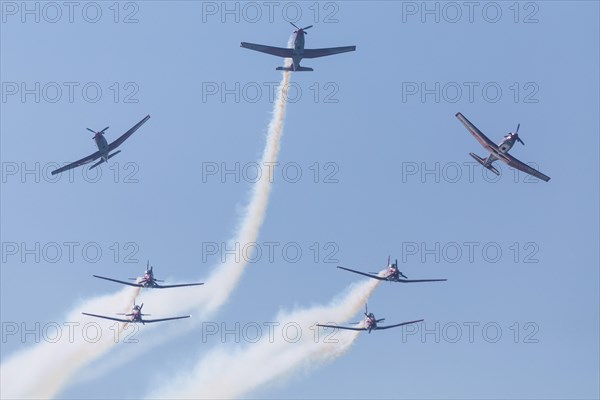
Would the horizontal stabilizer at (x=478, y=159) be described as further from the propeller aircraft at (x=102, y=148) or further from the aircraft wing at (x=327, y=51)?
the propeller aircraft at (x=102, y=148)

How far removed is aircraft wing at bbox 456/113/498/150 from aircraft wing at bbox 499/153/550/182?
182 centimetres

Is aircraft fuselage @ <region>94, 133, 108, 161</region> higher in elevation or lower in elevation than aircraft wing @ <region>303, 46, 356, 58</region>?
lower

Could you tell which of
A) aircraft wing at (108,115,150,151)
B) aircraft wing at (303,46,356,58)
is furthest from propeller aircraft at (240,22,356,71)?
aircraft wing at (108,115,150,151)

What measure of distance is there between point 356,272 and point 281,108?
867 inches

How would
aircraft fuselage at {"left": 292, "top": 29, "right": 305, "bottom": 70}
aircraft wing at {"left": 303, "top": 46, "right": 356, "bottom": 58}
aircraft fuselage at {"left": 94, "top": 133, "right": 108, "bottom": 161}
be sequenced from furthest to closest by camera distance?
aircraft fuselage at {"left": 94, "top": 133, "right": 108, "bottom": 161}, aircraft wing at {"left": 303, "top": 46, "right": 356, "bottom": 58}, aircraft fuselage at {"left": 292, "top": 29, "right": 305, "bottom": 70}

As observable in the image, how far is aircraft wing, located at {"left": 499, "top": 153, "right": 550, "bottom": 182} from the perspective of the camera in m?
142

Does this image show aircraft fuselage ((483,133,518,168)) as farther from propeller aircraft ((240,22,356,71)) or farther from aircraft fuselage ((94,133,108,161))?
aircraft fuselage ((94,133,108,161))

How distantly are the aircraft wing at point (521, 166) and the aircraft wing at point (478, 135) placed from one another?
182cm

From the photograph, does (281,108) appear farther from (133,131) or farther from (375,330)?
(375,330)

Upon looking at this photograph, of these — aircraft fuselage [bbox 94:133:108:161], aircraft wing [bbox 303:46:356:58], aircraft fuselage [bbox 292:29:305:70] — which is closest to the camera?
aircraft fuselage [bbox 292:29:305:70]

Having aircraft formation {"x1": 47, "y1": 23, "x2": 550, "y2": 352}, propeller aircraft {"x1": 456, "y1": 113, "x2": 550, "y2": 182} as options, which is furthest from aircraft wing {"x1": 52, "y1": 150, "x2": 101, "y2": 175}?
propeller aircraft {"x1": 456, "y1": 113, "x2": 550, "y2": 182}

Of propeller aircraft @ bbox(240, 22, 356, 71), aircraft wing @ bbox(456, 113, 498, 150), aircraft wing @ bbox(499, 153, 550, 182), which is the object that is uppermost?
propeller aircraft @ bbox(240, 22, 356, 71)

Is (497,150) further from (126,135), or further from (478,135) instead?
(126,135)

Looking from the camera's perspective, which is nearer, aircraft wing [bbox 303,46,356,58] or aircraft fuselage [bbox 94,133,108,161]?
aircraft wing [bbox 303,46,356,58]
